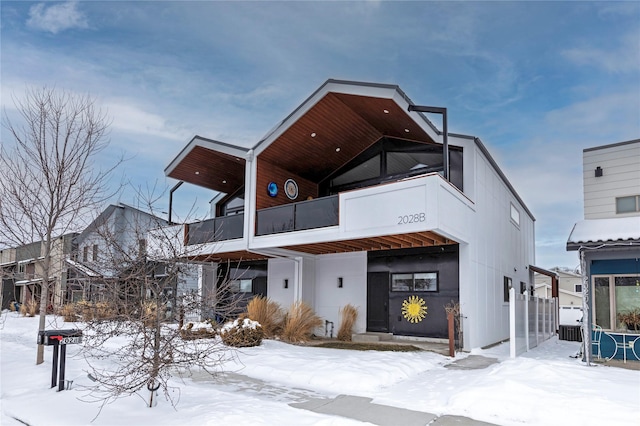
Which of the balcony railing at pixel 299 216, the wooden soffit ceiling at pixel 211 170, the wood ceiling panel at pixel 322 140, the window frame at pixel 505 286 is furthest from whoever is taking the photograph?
the wooden soffit ceiling at pixel 211 170

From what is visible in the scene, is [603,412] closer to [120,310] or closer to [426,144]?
[120,310]

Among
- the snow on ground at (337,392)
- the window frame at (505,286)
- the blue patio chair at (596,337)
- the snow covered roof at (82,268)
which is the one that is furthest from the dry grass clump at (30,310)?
the blue patio chair at (596,337)

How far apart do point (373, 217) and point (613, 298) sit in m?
5.85

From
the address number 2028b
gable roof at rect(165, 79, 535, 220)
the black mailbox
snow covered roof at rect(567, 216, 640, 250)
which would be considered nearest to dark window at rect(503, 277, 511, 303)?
gable roof at rect(165, 79, 535, 220)

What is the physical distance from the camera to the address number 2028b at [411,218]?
11.0m

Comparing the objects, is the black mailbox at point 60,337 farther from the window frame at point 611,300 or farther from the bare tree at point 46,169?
the window frame at point 611,300

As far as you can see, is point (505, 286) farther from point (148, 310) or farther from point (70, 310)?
point (148, 310)

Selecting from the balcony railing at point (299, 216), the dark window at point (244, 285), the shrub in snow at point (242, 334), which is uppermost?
the balcony railing at point (299, 216)

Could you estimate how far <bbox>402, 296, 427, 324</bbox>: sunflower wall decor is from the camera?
13.8 metres

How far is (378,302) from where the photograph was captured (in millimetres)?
14867

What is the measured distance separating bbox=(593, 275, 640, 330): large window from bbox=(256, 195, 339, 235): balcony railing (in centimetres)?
659

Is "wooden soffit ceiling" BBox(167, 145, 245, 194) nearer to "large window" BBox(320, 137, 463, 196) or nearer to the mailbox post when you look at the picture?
"large window" BBox(320, 137, 463, 196)

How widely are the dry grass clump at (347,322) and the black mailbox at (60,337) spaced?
28.0 feet

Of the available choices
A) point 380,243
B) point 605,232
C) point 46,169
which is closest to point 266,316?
point 380,243
